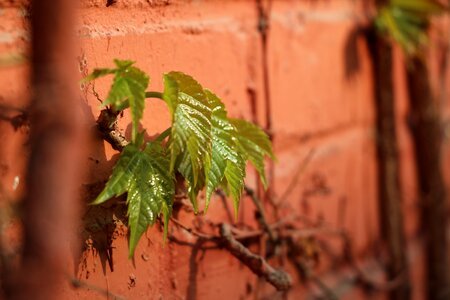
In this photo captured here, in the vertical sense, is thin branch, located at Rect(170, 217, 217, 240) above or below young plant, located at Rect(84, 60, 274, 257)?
below

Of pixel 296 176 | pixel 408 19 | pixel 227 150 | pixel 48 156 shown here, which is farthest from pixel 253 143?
pixel 408 19

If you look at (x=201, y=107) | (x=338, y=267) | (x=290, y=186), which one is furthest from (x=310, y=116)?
(x=201, y=107)

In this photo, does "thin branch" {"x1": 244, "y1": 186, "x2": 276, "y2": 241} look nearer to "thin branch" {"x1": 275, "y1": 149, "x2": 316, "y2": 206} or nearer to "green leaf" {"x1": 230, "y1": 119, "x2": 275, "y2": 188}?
"thin branch" {"x1": 275, "y1": 149, "x2": 316, "y2": 206}

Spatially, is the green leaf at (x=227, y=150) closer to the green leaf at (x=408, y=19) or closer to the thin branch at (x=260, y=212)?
the thin branch at (x=260, y=212)

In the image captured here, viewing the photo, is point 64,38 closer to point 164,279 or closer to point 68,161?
point 68,161

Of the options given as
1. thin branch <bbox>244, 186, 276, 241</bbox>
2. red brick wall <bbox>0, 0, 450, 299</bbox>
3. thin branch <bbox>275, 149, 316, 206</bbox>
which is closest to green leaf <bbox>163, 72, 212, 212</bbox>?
red brick wall <bbox>0, 0, 450, 299</bbox>

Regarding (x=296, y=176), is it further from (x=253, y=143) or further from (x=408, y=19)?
(x=408, y=19)

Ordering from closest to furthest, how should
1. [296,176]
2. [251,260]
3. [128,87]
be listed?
[128,87] → [251,260] → [296,176]
